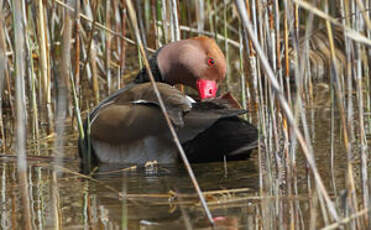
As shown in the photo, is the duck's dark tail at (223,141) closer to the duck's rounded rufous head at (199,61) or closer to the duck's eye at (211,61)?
the duck's rounded rufous head at (199,61)

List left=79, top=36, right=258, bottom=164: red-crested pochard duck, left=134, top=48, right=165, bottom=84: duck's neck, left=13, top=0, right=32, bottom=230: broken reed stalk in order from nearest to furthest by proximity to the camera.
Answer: left=13, top=0, right=32, bottom=230: broken reed stalk
left=79, top=36, right=258, bottom=164: red-crested pochard duck
left=134, top=48, right=165, bottom=84: duck's neck

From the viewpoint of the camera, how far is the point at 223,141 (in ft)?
13.8

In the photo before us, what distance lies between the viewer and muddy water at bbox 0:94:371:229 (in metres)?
3.22

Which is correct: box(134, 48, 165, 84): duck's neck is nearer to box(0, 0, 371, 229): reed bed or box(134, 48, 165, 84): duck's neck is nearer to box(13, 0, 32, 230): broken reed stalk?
box(0, 0, 371, 229): reed bed

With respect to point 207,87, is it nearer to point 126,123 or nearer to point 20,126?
point 126,123

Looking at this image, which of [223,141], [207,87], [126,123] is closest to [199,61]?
[207,87]

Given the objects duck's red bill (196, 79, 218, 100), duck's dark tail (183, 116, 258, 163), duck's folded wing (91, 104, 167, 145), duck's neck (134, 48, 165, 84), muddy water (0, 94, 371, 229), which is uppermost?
duck's neck (134, 48, 165, 84)

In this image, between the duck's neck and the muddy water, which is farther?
the duck's neck

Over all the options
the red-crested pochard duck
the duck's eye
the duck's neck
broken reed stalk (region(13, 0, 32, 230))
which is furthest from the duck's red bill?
broken reed stalk (region(13, 0, 32, 230))

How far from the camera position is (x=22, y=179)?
267 centimetres

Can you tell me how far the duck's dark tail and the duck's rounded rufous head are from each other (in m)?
0.94

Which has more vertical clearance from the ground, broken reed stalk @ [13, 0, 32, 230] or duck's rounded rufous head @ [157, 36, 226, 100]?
duck's rounded rufous head @ [157, 36, 226, 100]

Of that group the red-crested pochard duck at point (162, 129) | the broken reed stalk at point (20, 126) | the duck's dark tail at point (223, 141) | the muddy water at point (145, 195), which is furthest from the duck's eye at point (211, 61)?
the broken reed stalk at point (20, 126)

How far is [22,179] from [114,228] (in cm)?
60
